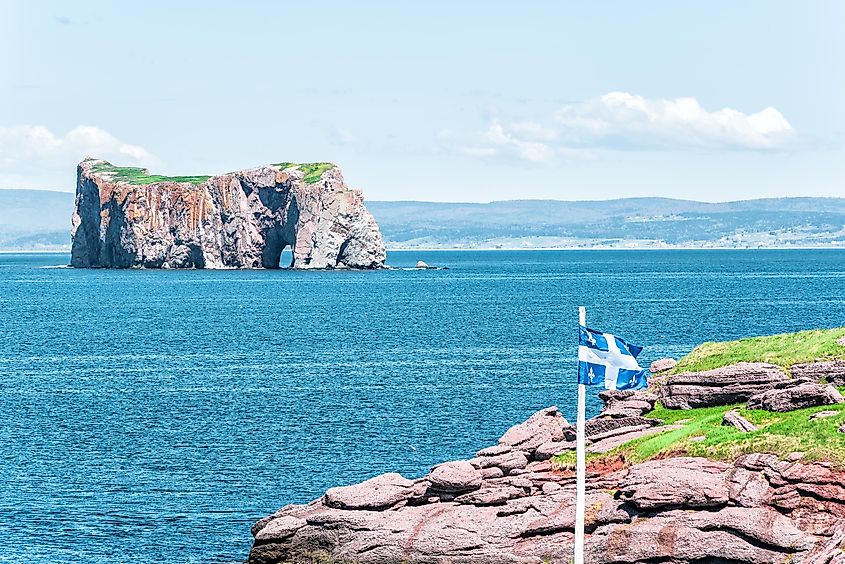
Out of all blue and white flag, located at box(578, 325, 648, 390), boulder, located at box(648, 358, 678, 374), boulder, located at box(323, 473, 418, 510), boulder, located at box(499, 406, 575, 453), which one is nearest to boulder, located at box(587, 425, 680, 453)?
boulder, located at box(499, 406, 575, 453)

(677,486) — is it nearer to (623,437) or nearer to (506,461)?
(506,461)

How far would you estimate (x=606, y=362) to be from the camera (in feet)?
94.3

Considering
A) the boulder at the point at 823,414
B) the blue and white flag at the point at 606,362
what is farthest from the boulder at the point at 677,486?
the boulder at the point at 823,414

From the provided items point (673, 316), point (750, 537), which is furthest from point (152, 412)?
point (673, 316)

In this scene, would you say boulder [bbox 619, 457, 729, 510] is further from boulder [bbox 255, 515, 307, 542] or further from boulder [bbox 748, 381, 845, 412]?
boulder [bbox 255, 515, 307, 542]

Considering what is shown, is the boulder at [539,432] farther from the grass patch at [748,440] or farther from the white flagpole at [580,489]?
the white flagpole at [580,489]

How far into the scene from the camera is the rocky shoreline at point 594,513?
29984mm

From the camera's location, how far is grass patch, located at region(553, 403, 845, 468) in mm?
32688

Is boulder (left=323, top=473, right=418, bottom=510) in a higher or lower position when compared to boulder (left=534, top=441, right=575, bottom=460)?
lower

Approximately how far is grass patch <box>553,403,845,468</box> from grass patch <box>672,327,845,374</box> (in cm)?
1167

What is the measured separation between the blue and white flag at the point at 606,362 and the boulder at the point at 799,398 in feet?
36.2

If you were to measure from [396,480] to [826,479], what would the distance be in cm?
1122

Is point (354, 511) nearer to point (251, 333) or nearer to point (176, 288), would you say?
point (251, 333)

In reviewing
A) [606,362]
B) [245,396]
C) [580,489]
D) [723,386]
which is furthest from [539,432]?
[245,396]
